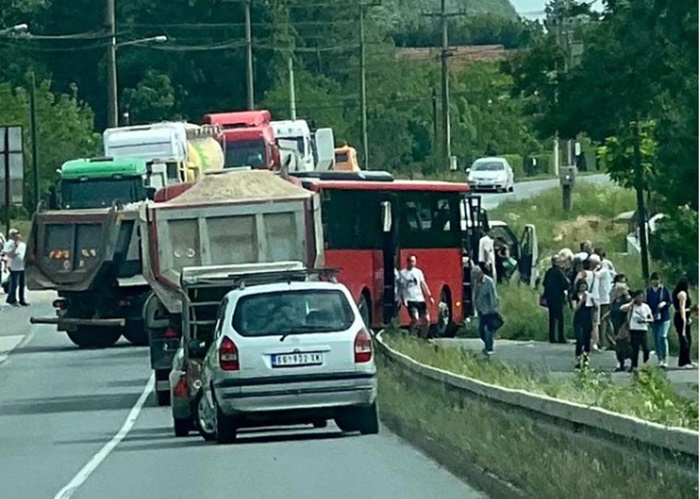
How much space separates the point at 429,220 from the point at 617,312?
7.28m

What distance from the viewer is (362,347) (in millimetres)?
21766

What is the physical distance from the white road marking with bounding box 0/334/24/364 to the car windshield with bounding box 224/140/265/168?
33.1 feet

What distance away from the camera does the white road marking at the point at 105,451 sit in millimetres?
17734

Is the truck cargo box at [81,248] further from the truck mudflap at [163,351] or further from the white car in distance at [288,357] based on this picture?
the white car in distance at [288,357]

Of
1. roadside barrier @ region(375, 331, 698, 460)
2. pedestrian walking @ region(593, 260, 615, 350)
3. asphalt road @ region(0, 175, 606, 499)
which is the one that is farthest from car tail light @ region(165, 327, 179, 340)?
pedestrian walking @ region(593, 260, 615, 350)

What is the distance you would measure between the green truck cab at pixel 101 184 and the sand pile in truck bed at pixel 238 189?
9.26 meters

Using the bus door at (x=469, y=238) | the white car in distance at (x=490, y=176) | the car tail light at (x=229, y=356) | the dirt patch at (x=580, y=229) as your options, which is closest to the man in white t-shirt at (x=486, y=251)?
the bus door at (x=469, y=238)

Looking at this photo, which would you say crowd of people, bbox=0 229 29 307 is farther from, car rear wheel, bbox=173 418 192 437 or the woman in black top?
car rear wheel, bbox=173 418 192 437

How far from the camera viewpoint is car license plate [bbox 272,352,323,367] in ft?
70.4

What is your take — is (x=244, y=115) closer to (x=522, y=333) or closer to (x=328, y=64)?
(x=522, y=333)

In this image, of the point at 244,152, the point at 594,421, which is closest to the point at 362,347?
the point at 594,421

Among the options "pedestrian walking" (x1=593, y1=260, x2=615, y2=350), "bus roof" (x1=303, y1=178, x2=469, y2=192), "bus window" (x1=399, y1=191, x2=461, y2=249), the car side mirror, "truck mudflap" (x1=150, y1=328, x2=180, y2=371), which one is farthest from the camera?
"bus window" (x1=399, y1=191, x2=461, y2=249)

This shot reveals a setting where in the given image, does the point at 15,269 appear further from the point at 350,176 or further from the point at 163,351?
the point at 163,351

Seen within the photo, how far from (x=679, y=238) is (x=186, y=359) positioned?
53.5 ft
